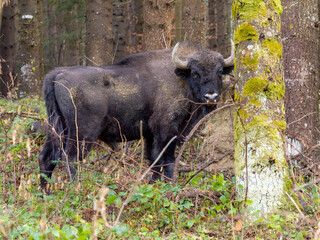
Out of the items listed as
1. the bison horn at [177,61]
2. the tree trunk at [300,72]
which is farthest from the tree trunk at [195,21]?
the tree trunk at [300,72]

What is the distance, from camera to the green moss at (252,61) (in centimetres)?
484

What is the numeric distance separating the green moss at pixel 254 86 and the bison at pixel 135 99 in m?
2.12

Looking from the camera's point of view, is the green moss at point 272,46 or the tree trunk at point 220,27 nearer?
the green moss at point 272,46

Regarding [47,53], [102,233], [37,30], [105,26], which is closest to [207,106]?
[102,233]

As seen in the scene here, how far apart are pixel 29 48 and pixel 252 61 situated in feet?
35.4

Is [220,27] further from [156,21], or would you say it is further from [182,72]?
[182,72]

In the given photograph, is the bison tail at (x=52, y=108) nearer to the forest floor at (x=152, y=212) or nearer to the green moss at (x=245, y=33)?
the forest floor at (x=152, y=212)

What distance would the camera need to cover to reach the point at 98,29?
13.2 m

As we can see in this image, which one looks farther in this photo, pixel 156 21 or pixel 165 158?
pixel 156 21

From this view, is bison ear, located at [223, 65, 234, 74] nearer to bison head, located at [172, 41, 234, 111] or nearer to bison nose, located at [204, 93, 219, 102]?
bison head, located at [172, 41, 234, 111]

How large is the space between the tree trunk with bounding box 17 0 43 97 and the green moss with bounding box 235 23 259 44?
34.3ft

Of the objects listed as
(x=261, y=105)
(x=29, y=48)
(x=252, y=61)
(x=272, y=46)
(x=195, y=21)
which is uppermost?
(x=195, y=21)

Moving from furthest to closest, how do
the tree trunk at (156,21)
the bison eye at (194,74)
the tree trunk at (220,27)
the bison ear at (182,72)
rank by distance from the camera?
the tree trunk at (220,27), the tree trunk at (156,21), the bison ear at (182,72), the bison eye at (194,74)

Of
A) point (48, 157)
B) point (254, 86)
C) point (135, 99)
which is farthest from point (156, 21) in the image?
point (254, 86)
